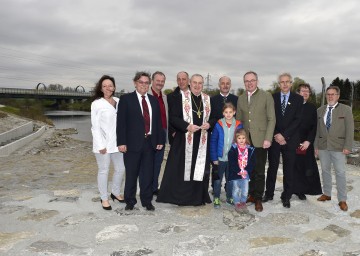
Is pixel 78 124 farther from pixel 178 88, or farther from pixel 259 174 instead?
pixel 259 174

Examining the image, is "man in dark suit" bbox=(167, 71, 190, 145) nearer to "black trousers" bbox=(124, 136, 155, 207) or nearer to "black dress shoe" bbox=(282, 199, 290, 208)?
"black trousers" bbox=(124, 136, 155, 207)

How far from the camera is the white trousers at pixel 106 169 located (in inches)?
177

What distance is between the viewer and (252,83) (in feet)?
14.8

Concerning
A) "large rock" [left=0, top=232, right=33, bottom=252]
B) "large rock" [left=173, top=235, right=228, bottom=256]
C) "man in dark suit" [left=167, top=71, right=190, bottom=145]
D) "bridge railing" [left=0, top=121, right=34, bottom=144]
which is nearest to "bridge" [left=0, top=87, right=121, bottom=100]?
"bridge railing" [left=0, top=121, right=34, bottom=144]

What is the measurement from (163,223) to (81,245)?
1073 millimetres

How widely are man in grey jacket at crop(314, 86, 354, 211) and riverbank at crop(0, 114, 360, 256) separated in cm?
50

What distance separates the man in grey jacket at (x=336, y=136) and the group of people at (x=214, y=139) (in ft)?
0.04

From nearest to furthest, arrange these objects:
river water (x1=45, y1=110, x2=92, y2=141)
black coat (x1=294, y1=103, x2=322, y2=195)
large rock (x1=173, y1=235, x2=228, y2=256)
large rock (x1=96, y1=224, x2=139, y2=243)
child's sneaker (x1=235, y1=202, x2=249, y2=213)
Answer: large rock (x1=173, y1=235, x2=228, y2=256)
large rock (x1=96, y1=224, x2=139, y2=243)
child's sneaker (x1=235, y1=202, x2=249, y2=213)
black coat (x1=294, y1=103, x2=322, y2=195)
river water (x1=45, y1=110, x2=92, y2=141)

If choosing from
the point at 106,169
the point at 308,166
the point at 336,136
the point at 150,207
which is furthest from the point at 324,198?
the point at 106,169

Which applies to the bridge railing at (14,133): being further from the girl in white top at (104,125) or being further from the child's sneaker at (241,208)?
the child's sneaker at (241,208)

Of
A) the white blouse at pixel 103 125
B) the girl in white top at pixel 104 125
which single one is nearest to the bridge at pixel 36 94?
the girl in white top at pixel 104 125

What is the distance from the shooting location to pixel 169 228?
3896 millimetres

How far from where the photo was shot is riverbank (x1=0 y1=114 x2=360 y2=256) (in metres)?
3.33

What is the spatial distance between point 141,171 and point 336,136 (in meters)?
2.89
